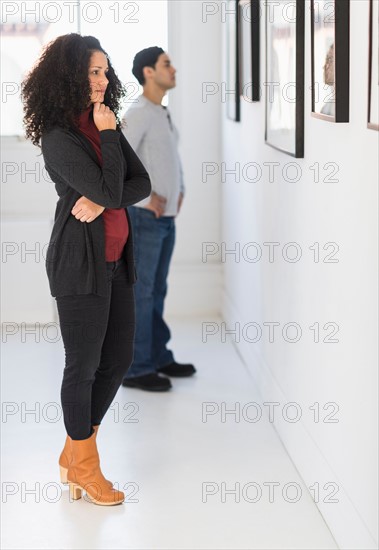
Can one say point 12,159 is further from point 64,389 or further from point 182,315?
point 64,389

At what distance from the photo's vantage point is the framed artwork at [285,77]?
3.42 meters

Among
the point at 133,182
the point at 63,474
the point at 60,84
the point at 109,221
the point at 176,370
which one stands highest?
the point at 60,84

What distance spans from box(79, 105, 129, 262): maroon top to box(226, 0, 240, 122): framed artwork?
2020 mm

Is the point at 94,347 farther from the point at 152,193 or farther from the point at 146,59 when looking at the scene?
the point at 146,59

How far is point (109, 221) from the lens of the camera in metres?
3.22

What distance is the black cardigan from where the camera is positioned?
10.1 ft

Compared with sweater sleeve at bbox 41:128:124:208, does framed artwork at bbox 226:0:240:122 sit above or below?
above

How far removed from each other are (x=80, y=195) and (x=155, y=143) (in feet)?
4.43

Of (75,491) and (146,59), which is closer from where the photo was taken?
(75,491)

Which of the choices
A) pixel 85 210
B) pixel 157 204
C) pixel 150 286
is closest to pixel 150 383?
pixel 150 286

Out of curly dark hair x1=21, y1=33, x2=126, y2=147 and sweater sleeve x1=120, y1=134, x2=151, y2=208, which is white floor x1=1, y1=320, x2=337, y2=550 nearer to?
sweater sleeve x1=120, y1=134, x2=151, y2=208

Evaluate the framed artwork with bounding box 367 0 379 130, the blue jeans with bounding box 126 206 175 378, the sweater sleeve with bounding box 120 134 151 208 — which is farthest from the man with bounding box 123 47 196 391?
the framed artwork with bounding box 367 0 379 130

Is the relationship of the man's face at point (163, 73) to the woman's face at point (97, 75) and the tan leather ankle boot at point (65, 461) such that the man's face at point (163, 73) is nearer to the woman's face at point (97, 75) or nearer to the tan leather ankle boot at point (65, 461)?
the woman's face at point (97, 75)

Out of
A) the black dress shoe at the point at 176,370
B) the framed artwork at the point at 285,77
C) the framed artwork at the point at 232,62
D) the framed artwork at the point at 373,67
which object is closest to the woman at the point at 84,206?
the framed artwork at the point at 285,77
